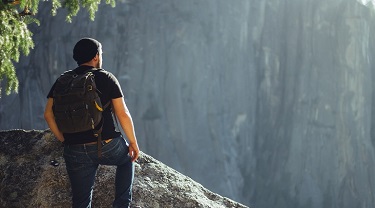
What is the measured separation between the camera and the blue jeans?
14.7 ft

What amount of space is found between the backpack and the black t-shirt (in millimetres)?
35

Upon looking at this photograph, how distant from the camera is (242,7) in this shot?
3684cm

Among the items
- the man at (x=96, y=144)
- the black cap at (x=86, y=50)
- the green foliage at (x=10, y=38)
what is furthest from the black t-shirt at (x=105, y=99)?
the green foliage at (x=10, y=38)

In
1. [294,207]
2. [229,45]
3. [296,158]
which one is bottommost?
[294,207]

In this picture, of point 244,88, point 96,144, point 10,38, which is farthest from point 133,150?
point 244,88

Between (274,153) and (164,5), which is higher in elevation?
(164,5)

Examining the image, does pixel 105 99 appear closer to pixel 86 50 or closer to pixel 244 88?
pixel 86 50

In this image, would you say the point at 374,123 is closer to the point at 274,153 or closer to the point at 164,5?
the point at 274,153

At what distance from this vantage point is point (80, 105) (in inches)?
172

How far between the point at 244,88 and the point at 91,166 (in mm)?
32421

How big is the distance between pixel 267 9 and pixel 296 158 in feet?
30.2

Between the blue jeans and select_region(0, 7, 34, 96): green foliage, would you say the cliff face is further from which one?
the blue jeans

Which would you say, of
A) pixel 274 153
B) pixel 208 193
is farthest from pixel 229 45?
pixel 208 193

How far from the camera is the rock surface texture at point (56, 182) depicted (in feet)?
19.5
